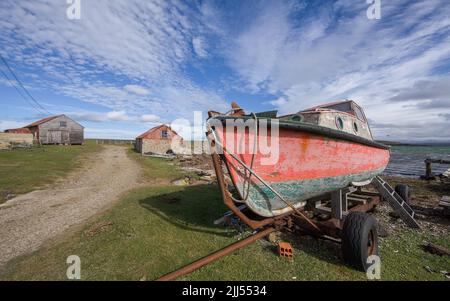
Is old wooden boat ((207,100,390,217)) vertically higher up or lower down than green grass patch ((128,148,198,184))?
higher up

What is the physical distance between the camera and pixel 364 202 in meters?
6.92

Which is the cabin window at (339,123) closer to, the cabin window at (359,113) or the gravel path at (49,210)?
the cabin window at (359,113)

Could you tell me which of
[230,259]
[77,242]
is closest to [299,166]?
[230,259]

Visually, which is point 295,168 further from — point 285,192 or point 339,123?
point 339,123

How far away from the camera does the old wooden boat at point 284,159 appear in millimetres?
4172

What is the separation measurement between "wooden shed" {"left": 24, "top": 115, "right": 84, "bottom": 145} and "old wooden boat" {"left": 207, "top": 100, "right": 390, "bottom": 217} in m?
48.4

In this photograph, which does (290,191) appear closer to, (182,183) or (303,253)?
(303,253)

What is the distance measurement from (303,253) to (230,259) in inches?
61.9

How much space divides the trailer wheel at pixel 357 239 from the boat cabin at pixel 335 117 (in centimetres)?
240

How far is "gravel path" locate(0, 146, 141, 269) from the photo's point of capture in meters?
5.23

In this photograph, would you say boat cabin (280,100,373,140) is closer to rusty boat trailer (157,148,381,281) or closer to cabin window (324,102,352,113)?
cabin window (324,102,352,113)

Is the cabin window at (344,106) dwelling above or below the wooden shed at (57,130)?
below

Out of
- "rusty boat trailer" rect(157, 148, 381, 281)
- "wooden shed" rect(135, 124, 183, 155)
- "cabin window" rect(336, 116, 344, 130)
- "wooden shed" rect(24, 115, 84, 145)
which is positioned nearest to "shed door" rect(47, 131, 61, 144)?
"wooden shed" rect(24, 115, 84, 145)

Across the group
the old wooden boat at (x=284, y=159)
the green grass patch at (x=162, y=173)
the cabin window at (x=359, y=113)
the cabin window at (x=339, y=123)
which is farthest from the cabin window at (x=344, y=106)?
the green grass patch at (x=162, y=173)
